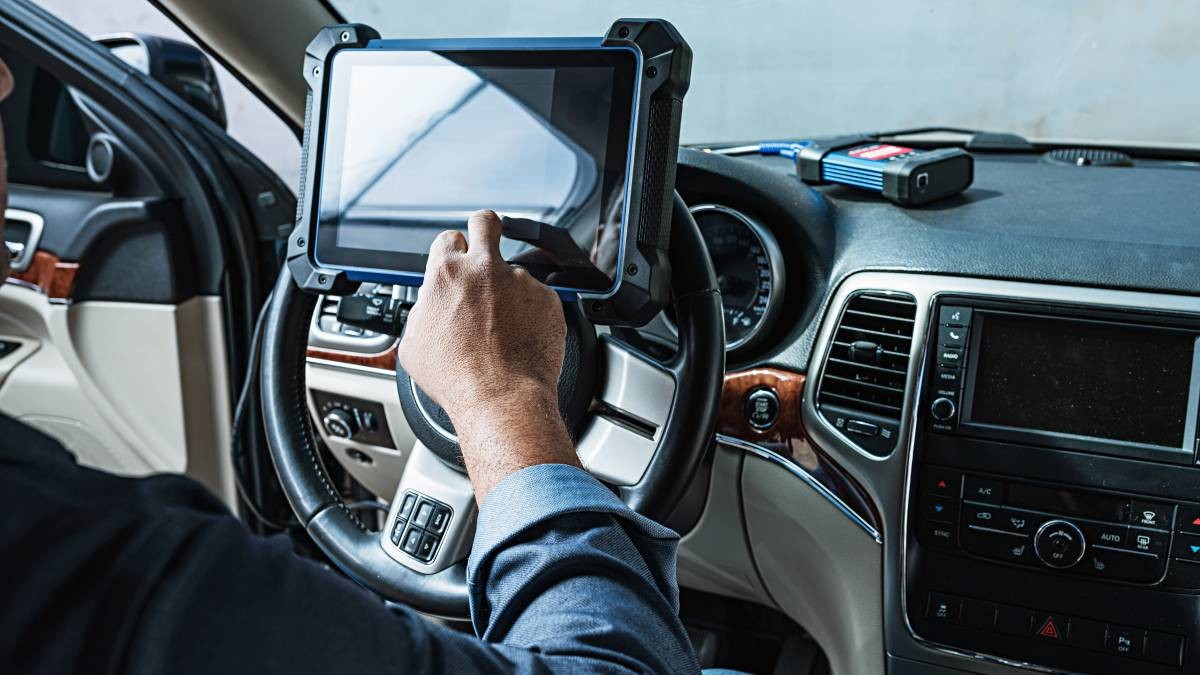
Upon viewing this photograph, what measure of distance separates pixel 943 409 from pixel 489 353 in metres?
0.56

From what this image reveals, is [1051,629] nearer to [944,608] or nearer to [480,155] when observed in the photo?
[944,608]

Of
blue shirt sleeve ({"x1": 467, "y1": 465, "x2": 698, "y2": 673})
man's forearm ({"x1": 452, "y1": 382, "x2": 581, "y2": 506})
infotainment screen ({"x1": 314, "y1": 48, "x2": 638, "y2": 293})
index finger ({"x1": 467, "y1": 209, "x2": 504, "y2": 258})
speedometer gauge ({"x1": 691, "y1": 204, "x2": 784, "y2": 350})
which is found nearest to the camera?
blue shirt sleeve ({"x1": 467, "y1": 465, "x2": 698, "y2": 673})

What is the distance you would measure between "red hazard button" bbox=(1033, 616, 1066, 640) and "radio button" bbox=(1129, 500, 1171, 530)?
14 centimetres

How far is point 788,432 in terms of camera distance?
1236mm

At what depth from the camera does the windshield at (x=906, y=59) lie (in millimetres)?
1410

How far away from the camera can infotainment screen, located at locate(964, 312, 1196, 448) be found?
105cm

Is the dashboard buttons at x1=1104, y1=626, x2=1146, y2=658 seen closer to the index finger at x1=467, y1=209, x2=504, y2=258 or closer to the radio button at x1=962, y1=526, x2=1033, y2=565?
the radio button at x1=962, y1=526, x2=1033, y2=565

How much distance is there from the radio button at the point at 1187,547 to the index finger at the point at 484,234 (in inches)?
29.9

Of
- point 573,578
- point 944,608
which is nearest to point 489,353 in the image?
point 573,578

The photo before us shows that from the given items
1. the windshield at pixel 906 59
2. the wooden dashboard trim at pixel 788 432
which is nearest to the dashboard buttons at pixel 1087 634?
the wooden dashboard trim at pixel 788 432

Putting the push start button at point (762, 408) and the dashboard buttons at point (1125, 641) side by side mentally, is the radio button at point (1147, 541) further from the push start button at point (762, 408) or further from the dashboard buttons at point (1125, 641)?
the push start button at point (762, 408)

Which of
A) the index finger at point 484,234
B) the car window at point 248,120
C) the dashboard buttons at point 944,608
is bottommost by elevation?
the dashboard buttons at point 944,608

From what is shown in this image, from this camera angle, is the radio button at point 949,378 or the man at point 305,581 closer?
the man at point 305,581

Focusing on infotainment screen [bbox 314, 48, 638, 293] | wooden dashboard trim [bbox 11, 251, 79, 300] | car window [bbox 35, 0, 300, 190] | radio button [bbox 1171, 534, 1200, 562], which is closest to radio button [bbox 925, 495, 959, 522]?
radio button [bbox 1171, 534, 1200, 562]
